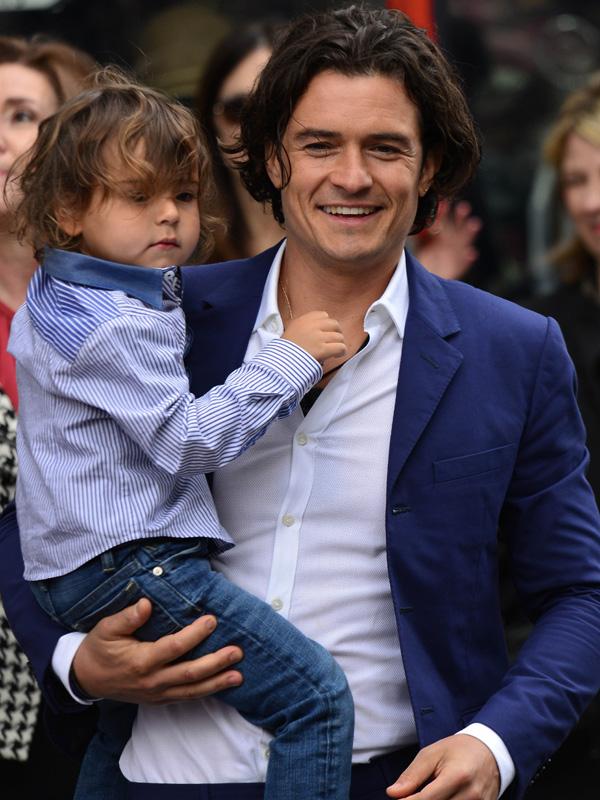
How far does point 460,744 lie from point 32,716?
4.04 ft

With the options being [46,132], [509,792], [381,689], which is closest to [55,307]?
[46,132]

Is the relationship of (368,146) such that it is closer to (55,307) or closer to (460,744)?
(55,307)

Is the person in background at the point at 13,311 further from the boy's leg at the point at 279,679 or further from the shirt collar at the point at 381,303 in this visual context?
the boy's leg at the point at 279,679

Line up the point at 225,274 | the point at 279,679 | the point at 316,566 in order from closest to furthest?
the point at 279,679 < the point at 316,566 < the point at 225,274

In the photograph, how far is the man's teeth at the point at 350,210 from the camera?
9.43 feet

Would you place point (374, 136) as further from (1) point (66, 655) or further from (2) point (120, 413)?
(1) point (66, 655)

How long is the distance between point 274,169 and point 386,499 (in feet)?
2.39

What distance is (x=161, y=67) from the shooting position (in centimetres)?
540

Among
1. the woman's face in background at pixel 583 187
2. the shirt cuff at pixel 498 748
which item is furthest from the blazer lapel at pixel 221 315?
the woman's face in background at pixel 583 187

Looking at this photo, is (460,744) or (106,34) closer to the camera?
(460,744)

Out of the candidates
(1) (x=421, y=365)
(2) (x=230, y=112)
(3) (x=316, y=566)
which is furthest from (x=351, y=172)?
(2) (x=230, y=112)

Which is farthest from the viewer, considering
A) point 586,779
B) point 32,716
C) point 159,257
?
point 586,779

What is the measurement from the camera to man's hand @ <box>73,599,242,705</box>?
105 inches

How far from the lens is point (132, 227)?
282cm
